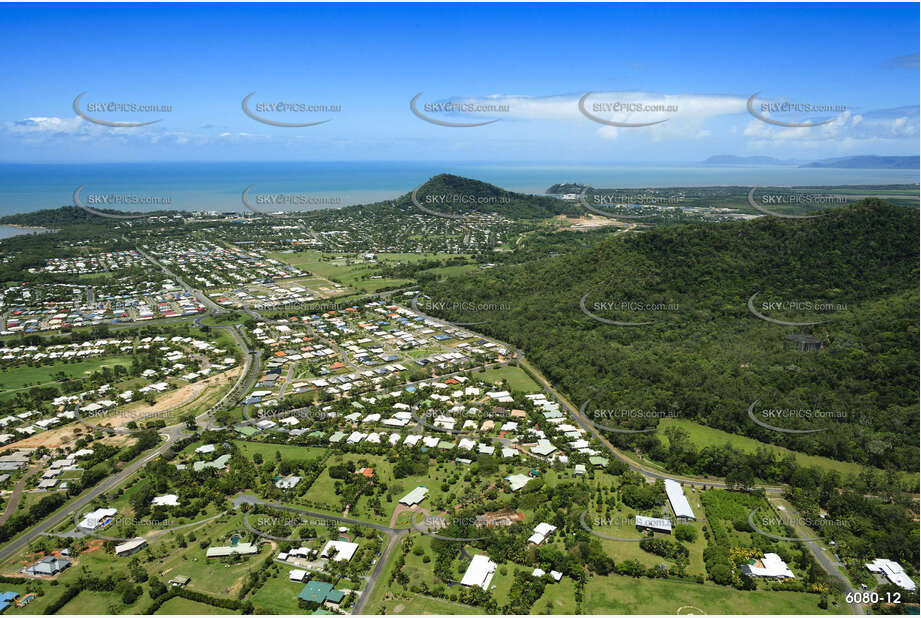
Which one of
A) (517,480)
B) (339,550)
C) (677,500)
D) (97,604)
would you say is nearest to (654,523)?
(677,500)

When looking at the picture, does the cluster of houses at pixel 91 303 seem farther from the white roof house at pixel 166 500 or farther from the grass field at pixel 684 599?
the grass field at pixel 684 599

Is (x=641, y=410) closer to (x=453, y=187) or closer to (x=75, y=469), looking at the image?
(x=75, y=469)

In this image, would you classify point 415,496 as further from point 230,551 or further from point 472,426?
point 230,551

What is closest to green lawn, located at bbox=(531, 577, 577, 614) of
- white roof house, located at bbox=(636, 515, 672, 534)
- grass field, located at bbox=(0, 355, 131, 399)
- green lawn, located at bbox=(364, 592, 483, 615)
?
green lawn, located at bbox=(364, 592, 483, 615)

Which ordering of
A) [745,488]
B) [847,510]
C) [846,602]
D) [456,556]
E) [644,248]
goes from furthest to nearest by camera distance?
[644,248] < [745,488] < [847,510] < [456,556] < [846,602]

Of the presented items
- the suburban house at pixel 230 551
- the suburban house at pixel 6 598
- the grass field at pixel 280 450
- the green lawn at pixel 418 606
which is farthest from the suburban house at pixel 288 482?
the suburban house at pixel 6 598

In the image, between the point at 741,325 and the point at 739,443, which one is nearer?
the point at 739,443

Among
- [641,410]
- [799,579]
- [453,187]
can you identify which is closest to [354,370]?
[641,410]

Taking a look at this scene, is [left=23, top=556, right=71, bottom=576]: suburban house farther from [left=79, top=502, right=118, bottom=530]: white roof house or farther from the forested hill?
the forested hill
